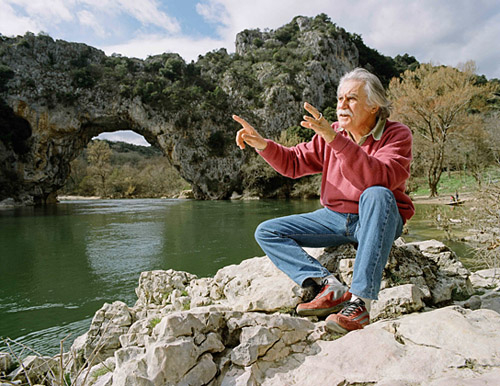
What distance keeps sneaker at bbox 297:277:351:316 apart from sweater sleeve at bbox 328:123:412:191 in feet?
1.95

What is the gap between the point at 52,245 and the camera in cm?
889

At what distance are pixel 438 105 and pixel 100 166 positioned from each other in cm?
4412

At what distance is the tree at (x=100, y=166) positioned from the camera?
4462 centimetres

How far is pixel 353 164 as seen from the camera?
1.62m

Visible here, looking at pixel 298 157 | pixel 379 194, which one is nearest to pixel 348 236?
pixel 379 194

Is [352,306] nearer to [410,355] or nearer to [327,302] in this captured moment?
[327,302]

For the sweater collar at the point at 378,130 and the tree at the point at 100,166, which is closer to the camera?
the sweater collar at the point at 378,130

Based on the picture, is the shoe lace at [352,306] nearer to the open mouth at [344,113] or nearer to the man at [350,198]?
the man at [350,198]

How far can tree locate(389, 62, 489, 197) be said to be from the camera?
50.7ft

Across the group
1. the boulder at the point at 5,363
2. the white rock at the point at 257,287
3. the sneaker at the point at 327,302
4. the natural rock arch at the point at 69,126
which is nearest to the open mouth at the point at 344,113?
the sneaker at the point at 327,302

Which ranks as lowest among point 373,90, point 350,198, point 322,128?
point 350,198

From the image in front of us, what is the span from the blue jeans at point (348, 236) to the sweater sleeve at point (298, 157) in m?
0.37

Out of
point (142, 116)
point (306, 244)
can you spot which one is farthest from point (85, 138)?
point (306, 244)

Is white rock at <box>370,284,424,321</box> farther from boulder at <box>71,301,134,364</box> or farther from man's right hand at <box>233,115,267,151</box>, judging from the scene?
boulder at <box>71,301,134,364</box>
